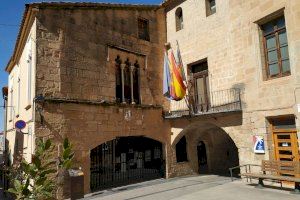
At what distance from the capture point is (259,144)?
9336mm

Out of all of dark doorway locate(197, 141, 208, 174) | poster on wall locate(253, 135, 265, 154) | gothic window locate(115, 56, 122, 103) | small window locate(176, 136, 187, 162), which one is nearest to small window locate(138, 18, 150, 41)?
gothic window locate(115, 56, 122, 103)

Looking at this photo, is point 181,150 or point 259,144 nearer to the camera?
point 259,144

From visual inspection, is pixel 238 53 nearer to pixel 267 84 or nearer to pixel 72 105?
pixel 267 84

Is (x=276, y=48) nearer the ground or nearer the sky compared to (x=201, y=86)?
nearer the sky

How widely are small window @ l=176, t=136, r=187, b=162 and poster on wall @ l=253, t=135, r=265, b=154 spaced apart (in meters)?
4.29

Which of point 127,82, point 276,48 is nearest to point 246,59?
point 276,48

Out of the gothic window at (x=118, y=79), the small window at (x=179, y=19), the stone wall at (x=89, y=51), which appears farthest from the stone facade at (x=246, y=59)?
the gothic window at (x=118, y=79)

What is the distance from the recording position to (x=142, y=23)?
1307cm

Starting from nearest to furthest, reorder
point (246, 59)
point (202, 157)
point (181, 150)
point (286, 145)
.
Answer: point (286, 145) → point (246, 59) → point (181, 150) → point (202, 157)

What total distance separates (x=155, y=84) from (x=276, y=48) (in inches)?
213

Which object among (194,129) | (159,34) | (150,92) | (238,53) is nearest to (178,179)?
(194,129)

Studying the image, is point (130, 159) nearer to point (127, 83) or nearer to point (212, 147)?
point (127, 83)

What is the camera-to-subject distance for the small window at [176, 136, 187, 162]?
1306 cm

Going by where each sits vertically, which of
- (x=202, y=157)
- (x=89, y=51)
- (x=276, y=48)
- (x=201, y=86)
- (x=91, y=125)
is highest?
(x=89, y=51)
